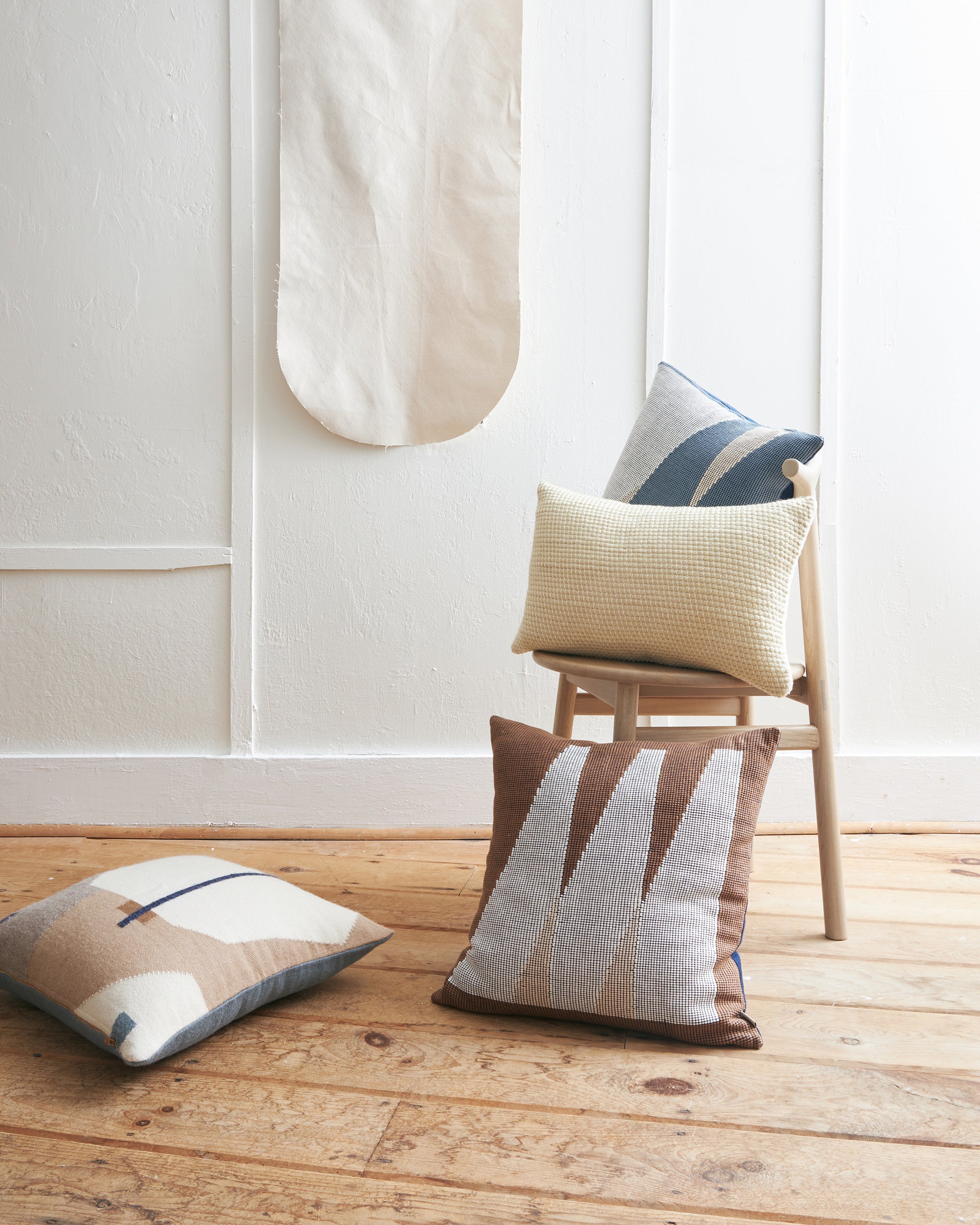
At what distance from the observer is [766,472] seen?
124 cm

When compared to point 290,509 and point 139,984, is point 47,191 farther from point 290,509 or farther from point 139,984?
point 139,984

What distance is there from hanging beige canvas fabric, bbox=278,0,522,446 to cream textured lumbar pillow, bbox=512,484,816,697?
0.78 meters

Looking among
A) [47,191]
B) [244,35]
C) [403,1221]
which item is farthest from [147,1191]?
[244,35]

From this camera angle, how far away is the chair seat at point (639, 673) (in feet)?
3.72

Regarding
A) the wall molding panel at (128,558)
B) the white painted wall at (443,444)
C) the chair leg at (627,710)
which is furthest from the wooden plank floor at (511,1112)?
the wall molding panel at (128,558)

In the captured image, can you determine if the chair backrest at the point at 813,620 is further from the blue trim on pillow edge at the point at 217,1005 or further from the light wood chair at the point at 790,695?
the blue trim on pillow edge at the point at 217,1005

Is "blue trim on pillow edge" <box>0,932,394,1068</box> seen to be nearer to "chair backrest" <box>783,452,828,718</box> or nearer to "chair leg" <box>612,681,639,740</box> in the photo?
"chair leg" <box>612,681,639,740</box>

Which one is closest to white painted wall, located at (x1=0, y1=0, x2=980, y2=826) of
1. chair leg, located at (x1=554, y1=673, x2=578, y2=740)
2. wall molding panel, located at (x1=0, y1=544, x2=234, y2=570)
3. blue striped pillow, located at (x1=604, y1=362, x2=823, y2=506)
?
wall molding panel, located at (x1=0, y1=544, x2=234, y2=570)

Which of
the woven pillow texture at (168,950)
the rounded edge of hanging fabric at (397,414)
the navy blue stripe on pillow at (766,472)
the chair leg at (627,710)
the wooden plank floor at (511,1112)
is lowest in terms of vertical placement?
the wooden plank floor at (511,1112)

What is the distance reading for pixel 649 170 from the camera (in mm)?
1891

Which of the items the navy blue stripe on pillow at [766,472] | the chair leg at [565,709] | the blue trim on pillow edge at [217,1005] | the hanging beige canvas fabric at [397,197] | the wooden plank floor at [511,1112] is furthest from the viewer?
the hanging beige canvas fabric at [397,197]

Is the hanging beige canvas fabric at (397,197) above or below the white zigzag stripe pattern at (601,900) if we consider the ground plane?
above

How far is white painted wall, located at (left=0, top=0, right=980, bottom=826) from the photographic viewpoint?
189cm

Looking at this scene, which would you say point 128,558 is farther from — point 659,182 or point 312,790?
point 659,182
